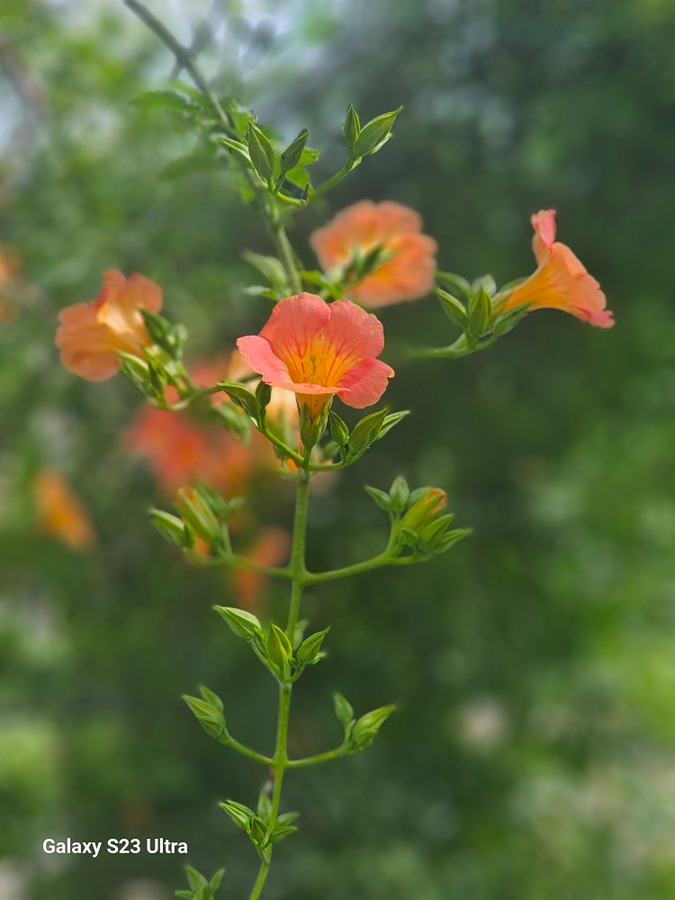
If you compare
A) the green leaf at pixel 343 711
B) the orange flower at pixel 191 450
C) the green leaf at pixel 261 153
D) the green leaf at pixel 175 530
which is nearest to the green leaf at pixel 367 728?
the green leaf at pixel 343 711

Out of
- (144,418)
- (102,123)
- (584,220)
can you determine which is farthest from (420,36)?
(144,418)

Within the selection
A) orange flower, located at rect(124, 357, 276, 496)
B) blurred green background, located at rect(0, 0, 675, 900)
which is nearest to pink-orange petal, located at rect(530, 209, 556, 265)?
blurred green background, located at rect(0, 0, 675, 900)

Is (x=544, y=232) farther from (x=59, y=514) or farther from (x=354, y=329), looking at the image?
(x=59, y=514)

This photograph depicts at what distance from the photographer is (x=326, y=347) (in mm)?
321

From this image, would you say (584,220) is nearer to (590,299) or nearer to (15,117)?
(15,117)

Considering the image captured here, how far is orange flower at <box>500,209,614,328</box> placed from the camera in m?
0.37

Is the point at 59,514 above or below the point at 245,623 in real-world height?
above

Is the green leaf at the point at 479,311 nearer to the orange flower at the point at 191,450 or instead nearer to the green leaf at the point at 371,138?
the green leaf at the point at 371,138

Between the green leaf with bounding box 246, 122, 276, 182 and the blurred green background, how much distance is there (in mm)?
686

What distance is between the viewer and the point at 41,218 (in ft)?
3.35

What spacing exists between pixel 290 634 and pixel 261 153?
175 mm

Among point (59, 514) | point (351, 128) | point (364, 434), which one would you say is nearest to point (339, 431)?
point (364, 434)

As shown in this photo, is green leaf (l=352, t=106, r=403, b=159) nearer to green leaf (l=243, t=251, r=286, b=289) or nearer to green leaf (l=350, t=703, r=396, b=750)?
green leaf (l=243, t=251, r=286, b=289)

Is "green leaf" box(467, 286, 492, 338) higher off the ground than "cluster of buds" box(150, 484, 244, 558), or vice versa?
"green leaf" box(467, 286, 492, 338)
